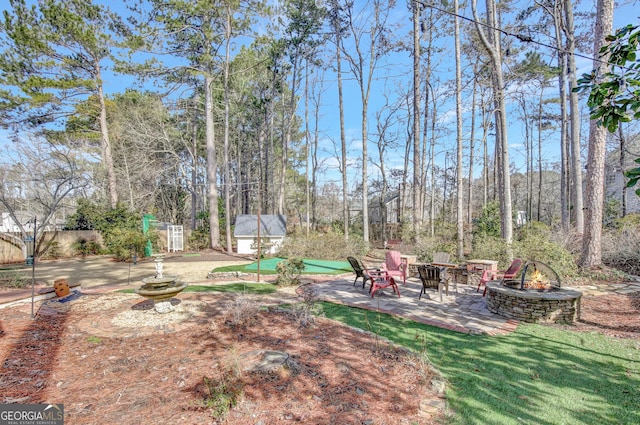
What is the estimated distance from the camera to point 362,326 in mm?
4875

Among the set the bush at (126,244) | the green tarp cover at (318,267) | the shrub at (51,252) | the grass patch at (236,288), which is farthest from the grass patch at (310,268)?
the shrub at (51,252)

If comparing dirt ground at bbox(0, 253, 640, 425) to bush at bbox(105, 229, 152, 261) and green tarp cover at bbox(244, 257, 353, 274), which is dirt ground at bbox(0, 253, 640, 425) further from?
bush at bbox(105, 229, 152, 261)

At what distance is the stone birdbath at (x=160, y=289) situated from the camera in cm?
511

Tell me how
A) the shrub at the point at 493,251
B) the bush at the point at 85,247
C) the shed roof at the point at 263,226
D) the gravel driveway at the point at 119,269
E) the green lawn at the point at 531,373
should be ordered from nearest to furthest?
1. the green lawn at the point at 531,373
2. the shrub at the point at 493,251
3. the gravel driveway at the point at 119,269
4. the bush at the point at 85,247
5. the shed roof at the point at 263,226

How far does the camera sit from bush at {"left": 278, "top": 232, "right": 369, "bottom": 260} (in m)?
13.5

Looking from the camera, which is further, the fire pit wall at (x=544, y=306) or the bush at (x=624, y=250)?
the bush at (x=624, y=250)

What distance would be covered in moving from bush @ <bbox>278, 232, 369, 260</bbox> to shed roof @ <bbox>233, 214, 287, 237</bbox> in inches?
70.8

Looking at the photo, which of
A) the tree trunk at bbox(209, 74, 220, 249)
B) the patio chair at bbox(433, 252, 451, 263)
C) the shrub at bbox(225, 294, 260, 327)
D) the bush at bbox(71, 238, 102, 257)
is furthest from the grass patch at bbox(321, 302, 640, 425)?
the bush at bbox(71, 238, 102, 257)

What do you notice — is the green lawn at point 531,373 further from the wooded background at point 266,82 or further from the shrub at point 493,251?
the wooded background at point 266,82

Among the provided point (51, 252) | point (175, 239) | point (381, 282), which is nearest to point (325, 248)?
point (381, 282)

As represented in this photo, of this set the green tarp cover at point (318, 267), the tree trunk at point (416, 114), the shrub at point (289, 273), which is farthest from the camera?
the tree trunk at point (416, 114)

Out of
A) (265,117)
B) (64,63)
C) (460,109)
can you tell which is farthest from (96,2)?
(460,109)

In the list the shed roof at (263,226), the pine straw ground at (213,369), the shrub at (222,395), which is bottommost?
the pine straw ground at (213,369)
